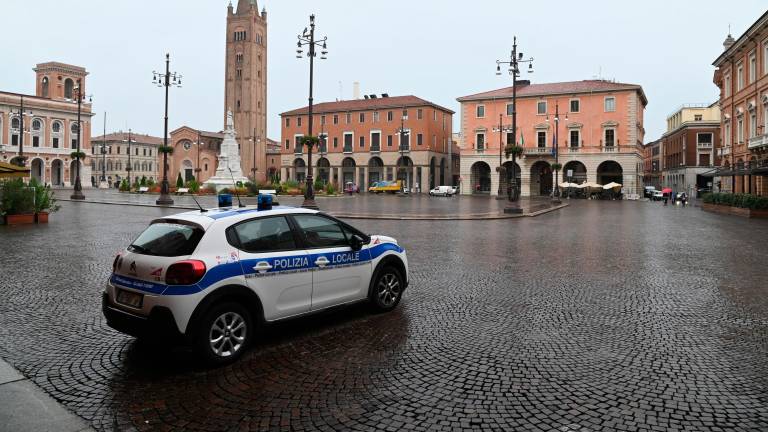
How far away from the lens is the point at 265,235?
554 centimetres

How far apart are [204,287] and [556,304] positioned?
4.86 meters

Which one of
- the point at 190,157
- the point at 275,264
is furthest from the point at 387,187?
the point at 275,264

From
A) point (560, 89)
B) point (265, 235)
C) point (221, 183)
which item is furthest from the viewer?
point (560, 89)

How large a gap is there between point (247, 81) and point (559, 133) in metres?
55.7

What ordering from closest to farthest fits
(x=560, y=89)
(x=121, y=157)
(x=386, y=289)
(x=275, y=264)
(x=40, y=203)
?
(x=275, y=264), (x=386, y=289), (x=40, y=203), (x=560, y=89), (x=121, y=157)

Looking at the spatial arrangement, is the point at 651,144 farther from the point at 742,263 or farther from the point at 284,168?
the point at 742,263

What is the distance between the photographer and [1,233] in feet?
50.5

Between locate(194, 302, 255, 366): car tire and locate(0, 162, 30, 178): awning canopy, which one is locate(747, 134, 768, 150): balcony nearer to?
locate(194, 302, 255, 366): car tire

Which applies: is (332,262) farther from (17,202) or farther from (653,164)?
(653,164)

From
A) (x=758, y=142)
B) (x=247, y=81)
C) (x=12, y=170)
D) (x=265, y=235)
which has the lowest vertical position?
(x=265, y=235)

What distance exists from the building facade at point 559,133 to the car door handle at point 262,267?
185ft

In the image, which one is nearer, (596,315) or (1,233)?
(596,315)

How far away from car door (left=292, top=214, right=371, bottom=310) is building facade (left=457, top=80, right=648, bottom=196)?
55.0 meters

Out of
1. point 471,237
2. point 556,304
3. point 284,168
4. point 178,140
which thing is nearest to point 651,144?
point 284,168
